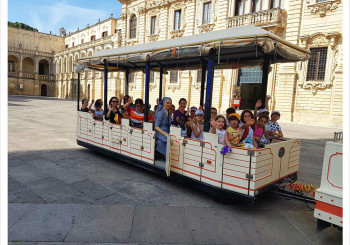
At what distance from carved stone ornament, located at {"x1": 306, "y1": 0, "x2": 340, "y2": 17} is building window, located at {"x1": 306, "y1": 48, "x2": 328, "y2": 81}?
2.70 meters

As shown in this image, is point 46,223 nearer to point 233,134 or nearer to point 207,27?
point 233,134

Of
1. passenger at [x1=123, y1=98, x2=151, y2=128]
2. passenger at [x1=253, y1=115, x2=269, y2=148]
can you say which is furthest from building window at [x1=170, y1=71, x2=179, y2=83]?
passenger at [x1=253, y1=115, x2=269, y2=148]

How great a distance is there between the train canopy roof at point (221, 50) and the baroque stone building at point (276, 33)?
14.4m

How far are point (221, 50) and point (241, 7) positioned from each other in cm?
2020

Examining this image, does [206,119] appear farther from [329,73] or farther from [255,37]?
[329,73]

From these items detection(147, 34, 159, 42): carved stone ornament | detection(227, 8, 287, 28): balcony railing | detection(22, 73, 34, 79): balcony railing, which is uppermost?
detection(147, 34, 159, 42): carved stone ornament

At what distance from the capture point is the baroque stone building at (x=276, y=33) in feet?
57.0

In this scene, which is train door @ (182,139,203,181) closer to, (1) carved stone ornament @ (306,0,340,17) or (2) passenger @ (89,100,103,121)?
(2) passenger @ (89,100,103,121)

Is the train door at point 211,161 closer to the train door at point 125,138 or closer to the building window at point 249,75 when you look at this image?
the train door at point 125,138

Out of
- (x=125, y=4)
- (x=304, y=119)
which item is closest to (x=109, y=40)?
(x=125, y=4)

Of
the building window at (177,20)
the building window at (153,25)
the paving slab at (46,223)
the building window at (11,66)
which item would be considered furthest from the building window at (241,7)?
the building window at (11,66)

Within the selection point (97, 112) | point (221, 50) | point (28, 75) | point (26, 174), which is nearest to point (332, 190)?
point (221, 50)

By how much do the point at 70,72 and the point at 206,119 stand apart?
52.5 meters

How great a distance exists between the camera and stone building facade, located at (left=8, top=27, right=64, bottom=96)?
52.4m
